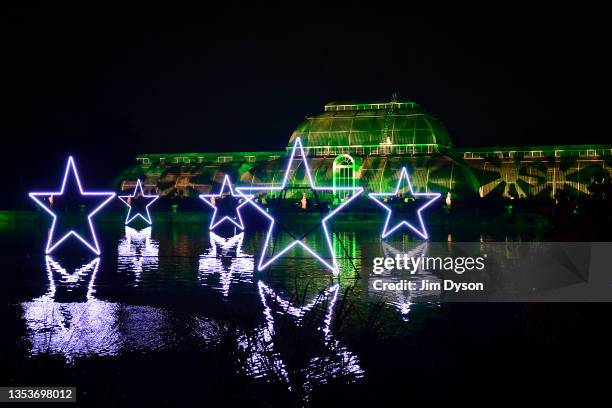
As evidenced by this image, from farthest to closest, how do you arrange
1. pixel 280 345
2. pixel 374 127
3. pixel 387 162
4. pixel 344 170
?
pixel 374 127
pixel 344 170
pixel 387 162
pixel 280 345

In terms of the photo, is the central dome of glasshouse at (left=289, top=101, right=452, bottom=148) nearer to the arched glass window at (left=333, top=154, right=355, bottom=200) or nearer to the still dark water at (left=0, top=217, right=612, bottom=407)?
the arched glass window at (left=333, top=154, right=355, bottom=200)

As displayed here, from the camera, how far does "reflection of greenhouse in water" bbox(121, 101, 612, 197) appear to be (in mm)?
57188

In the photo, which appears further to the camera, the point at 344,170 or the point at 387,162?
the point at 344,170

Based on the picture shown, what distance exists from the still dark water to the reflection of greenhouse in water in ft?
146

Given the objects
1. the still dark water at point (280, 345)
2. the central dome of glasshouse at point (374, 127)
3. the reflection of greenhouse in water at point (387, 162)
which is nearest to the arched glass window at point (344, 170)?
the reflection of greenhouse in water at point (387, 162)

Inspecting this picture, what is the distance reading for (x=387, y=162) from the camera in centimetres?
6081

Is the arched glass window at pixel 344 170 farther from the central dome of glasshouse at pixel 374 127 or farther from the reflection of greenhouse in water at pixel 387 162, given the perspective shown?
the central dome of glasshouse at pixel 374 127

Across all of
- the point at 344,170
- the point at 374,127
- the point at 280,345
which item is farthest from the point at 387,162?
the point at 280,345

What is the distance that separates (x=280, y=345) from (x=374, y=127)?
57999 millimetres

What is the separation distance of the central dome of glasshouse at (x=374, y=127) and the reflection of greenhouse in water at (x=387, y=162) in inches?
3.3

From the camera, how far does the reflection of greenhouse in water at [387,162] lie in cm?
→ 5719

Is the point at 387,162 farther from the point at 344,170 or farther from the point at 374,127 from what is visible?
the point at 374,127

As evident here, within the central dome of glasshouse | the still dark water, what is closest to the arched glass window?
the central dome of glasshouse

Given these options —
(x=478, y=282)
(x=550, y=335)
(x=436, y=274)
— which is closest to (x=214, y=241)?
(x=436, y=274)
